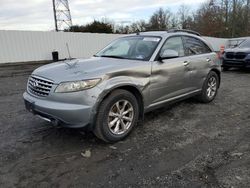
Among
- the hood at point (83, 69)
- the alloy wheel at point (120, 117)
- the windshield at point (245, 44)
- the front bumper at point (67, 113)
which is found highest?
the hood at point (83, 69)

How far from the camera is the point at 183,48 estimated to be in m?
5.91

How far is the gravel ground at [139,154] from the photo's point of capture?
132 inches

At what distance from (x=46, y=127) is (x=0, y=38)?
515 inches

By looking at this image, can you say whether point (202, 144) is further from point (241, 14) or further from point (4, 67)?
point (241, 14)

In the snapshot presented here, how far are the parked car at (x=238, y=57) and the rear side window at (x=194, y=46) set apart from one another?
6324 mm

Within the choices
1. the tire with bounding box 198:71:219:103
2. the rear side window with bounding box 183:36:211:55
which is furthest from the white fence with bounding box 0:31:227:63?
the tire with bounding box 198:71:219:103

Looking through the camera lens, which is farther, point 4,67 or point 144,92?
point 4,67

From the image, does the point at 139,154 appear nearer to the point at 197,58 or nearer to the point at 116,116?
the point at 116,116

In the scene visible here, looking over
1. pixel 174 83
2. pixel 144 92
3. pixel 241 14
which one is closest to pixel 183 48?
pixel 174 83

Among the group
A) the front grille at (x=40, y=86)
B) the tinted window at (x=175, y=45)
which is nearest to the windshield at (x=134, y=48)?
the tinted window at (x=175, y=45)

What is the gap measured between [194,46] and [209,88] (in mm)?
1187

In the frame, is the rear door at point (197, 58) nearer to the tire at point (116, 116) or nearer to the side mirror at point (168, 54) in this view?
the side mirror at point (168, 54)

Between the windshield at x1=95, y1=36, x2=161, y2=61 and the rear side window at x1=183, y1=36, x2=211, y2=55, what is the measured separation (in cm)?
94

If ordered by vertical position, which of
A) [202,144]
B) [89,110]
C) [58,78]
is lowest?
[202,144]
